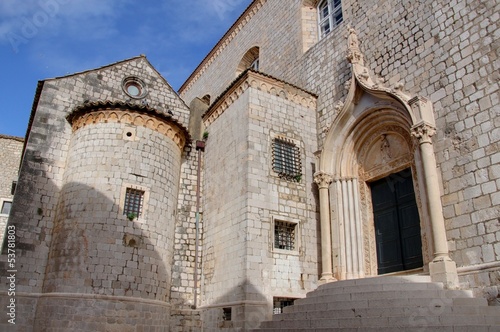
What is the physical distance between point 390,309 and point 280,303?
395 cm

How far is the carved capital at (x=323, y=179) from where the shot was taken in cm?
1159

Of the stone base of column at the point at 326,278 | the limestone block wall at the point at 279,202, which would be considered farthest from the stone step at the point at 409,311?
the limestone block wall at the point at 279,202

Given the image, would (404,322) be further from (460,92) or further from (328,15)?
(328,15)

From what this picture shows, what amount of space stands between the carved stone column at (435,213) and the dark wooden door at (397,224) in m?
1.42

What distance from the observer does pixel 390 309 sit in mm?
7391

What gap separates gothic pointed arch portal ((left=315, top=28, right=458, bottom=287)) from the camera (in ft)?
30.5

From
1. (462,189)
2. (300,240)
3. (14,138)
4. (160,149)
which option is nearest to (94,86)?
(160,149)

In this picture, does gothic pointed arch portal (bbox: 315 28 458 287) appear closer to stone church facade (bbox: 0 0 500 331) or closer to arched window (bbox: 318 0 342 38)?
stone church facade (bbox: 0 0 500 331)

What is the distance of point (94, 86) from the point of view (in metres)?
13.5

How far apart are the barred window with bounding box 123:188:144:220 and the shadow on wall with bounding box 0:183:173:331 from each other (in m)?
0.20

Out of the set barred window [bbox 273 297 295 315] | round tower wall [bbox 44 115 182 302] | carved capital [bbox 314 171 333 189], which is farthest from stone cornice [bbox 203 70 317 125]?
barred window [bbox 273 297 295 315]

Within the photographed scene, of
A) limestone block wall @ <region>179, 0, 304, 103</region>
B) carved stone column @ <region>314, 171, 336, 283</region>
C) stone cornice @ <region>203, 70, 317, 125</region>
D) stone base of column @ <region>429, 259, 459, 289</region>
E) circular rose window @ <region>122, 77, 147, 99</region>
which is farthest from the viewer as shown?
limestone block wall @ <region>179, 0, 304, 103</region>

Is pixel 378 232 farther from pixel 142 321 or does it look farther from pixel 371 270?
pixel 142 321

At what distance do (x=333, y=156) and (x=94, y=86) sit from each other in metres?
8.18
